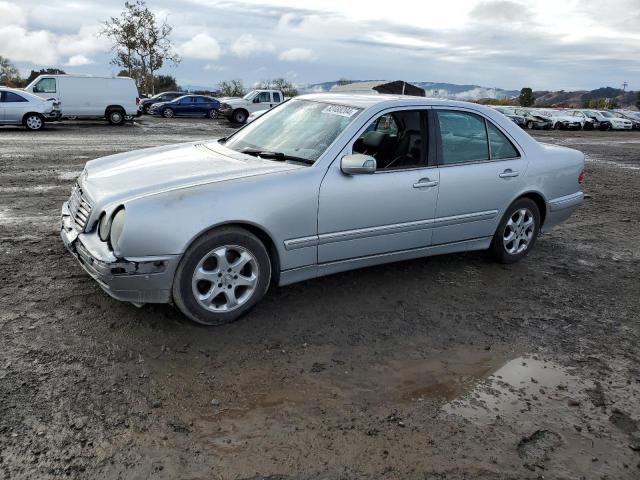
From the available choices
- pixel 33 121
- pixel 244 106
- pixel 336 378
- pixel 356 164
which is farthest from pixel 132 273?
pixel 244 106

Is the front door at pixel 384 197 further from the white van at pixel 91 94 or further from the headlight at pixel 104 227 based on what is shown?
the white van at pixel 91 94

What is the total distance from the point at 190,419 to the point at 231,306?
1.14m

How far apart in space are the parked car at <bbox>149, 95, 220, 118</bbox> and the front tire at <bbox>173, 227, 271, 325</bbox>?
85.8ft

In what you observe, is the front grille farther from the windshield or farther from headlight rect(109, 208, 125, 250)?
the windshield

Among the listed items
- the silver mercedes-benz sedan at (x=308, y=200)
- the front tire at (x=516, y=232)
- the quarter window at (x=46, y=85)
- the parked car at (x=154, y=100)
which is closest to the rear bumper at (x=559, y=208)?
the silver mercedes-benz sedan at (x=308, y=200)

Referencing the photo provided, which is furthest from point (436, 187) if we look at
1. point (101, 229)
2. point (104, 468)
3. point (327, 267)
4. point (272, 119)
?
point (104, 468)

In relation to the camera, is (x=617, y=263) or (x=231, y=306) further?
(x=617, y=263)

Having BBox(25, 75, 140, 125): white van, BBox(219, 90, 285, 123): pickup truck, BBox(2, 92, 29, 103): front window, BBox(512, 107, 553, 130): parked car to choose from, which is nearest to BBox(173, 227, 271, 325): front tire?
BBox(2, 92, 29, 103): front window

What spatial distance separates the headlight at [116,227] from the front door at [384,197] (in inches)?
54.1

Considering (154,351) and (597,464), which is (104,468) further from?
(597,464)

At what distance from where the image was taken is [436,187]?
15.7 ft

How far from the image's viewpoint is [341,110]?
474 centimetres

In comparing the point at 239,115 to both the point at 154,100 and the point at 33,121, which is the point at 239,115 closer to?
the point at 154,100

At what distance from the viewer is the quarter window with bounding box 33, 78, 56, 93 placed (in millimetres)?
21375
